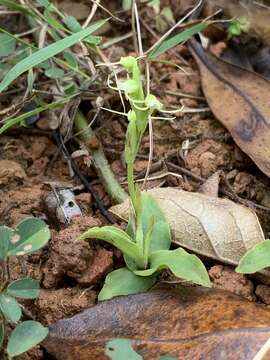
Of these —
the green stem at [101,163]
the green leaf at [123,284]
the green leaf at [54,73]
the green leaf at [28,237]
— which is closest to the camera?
the green leaf at [28,237]

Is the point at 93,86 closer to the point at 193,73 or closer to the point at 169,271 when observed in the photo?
the point at 193,73

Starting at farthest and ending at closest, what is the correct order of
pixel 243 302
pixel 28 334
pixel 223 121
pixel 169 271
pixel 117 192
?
pixel 223 121 < pixel 117 192 < pixel 169 271 < pixel 243 302 < pixel 28 334

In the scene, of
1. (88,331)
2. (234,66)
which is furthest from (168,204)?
(234,66)

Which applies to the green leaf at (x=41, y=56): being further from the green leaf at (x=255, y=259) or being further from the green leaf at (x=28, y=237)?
the green leaf at (x=255, y=259)

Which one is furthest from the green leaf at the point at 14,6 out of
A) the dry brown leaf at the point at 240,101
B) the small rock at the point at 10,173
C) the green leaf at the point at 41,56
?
the dry brown leaf at the point at 240,101

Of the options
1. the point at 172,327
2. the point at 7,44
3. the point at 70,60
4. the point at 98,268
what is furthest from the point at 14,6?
the point at 172,327

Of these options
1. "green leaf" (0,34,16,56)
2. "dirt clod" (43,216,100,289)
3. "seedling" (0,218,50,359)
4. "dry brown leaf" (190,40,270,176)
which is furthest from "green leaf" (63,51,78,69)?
"seedling" (0,218,50,359)
